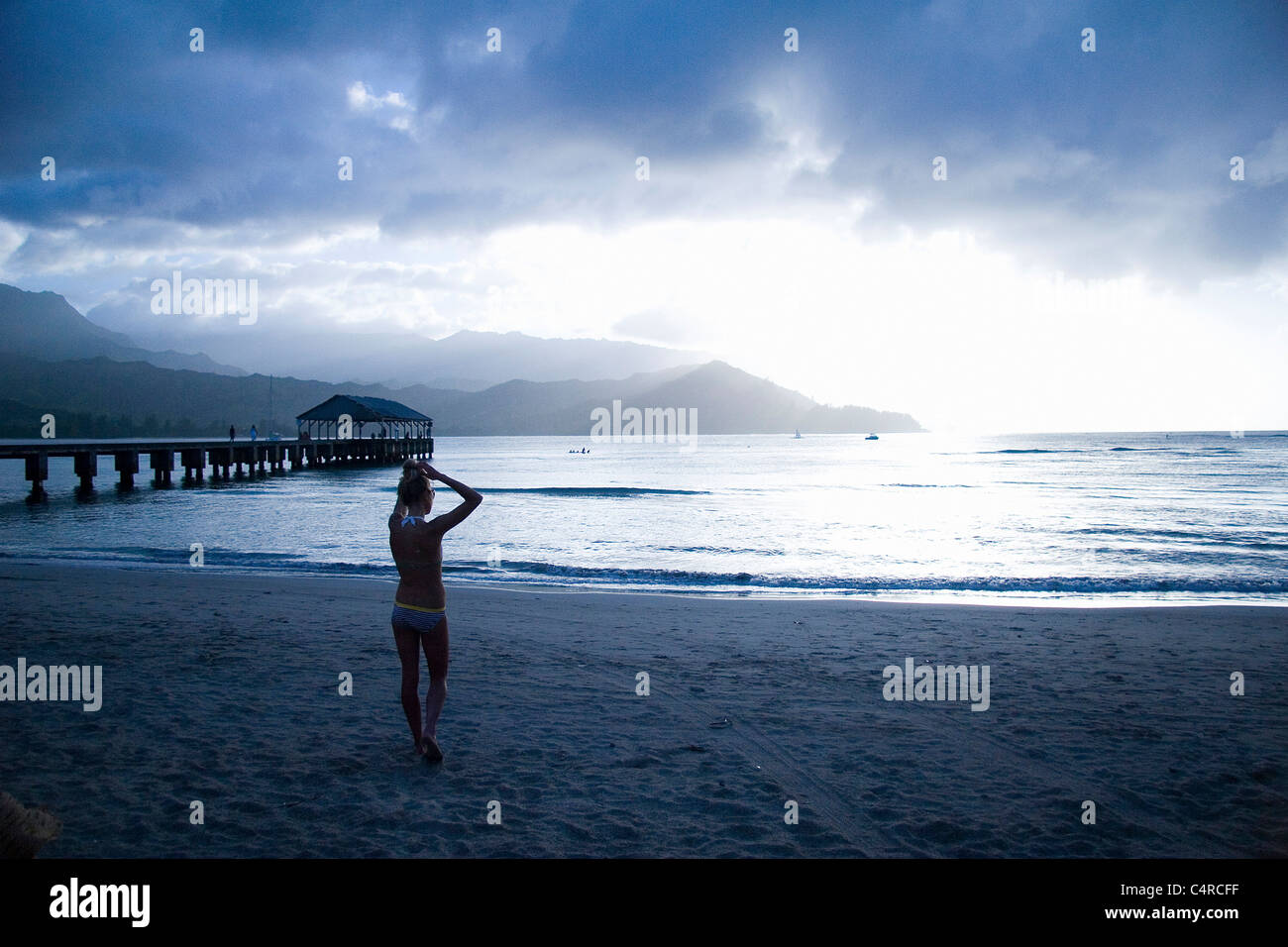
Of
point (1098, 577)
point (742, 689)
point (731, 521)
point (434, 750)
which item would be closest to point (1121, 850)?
point (742, 689)

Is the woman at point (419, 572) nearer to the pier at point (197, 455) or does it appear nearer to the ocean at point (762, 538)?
the ocean at point (762, 538)

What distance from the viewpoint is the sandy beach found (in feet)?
13.1

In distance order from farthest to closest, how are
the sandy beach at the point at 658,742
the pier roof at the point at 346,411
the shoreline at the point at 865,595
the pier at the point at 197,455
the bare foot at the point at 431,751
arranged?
the pier roof at the point at 346,411
the pier at the point at 197,455
the shoreline at the point at 865,595
the bare foot at the point at 431,751
the sandy beach at the point at 658,742

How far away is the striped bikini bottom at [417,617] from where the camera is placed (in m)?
4.64

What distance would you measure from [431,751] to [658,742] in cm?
161

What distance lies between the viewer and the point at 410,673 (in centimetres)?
480

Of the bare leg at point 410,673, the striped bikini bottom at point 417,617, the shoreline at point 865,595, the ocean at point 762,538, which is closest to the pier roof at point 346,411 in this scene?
the ocean at point 762,538

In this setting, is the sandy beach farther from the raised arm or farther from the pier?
the pier

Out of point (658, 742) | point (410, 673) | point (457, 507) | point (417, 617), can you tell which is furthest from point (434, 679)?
point (658, 742)

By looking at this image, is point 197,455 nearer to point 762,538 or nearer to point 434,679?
point 762,538

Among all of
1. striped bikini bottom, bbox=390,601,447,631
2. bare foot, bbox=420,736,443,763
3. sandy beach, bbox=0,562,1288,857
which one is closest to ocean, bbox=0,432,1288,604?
sandy beach, bbox=0,562,1288,857

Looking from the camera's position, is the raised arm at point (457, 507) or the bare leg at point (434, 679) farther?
the bare leg at point (434, 679)

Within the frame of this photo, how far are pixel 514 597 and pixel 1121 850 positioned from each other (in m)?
9.22
